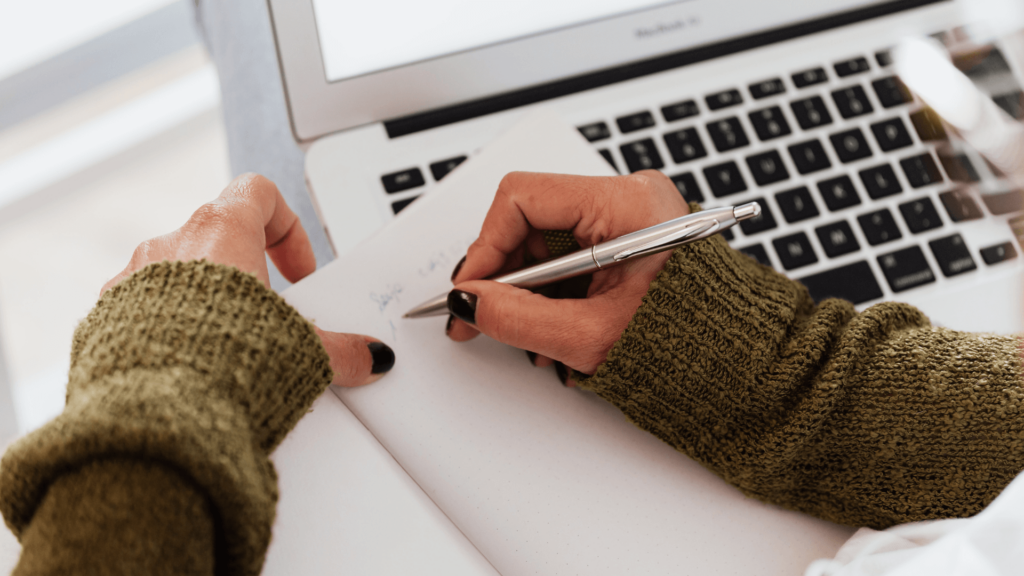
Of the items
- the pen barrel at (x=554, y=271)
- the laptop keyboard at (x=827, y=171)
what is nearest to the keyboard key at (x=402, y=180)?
the laptop keyboard at (x=827, y=171)

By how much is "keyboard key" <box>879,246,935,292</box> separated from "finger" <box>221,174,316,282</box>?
1.35ft

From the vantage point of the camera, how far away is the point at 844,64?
505mm

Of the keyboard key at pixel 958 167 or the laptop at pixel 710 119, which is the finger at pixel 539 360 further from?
A: the keyboard key at pixel 958 167

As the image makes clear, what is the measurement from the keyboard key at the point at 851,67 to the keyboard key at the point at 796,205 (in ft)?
0.38

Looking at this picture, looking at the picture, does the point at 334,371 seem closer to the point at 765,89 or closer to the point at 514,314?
the point at 514,314

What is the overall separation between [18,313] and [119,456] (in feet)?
1.88

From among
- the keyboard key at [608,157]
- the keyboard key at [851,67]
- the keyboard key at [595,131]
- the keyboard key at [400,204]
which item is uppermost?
the keyboard key at [851,67]

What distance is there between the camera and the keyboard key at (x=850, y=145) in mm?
481

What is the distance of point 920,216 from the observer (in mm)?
467

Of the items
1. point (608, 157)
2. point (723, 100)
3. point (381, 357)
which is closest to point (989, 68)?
point (723, 100)

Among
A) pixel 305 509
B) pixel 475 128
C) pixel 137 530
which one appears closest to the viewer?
pixel 137 530

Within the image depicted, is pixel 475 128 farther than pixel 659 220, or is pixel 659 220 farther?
pixel 475 128

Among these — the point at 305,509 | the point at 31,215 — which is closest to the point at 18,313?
the point at 31,215

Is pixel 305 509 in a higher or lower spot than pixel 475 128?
lower
